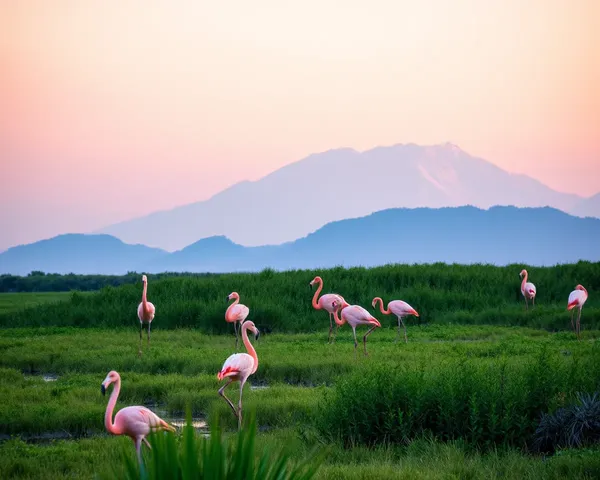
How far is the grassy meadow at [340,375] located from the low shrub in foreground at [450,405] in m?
0.03

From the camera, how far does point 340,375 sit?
576 inches

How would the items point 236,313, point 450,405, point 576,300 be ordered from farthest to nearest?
point 576,300
point 236,313
point 450,405

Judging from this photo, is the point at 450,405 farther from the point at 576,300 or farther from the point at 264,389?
the point at 576,300

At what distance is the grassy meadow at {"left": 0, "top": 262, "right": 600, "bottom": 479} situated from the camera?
922cm

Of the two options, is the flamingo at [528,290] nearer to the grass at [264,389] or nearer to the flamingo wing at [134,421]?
the grass at [264,389]

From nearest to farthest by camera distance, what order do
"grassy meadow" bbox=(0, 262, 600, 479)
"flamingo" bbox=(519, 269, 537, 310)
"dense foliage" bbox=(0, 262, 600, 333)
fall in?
1. "grassy meadow" bbox=(0, 262, 600, 479)
2. "dense foliage" bbox=(0, 262, 600, 333)
3. "flamingo" bbox=(519, 269, 537, 310)

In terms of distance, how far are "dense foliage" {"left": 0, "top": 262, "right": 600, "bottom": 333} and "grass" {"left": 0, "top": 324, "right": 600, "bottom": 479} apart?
4.97 ft

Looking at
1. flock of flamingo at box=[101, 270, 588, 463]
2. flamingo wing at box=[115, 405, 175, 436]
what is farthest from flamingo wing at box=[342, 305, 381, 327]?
flamingo wing at box=[115, 405, 175, 436]

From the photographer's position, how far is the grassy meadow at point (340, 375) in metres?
9.22

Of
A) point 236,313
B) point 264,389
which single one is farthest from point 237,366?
point 236,313

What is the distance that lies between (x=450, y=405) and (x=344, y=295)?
55.8ft

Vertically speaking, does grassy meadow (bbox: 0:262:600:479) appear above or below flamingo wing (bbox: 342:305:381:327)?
below

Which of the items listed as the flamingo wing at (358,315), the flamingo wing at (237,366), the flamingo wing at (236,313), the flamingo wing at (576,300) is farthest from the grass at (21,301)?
the flamingo wing at (237,366)

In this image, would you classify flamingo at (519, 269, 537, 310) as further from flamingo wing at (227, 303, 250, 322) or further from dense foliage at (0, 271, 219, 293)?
dense foliage at (0, 271, 219, 293)
